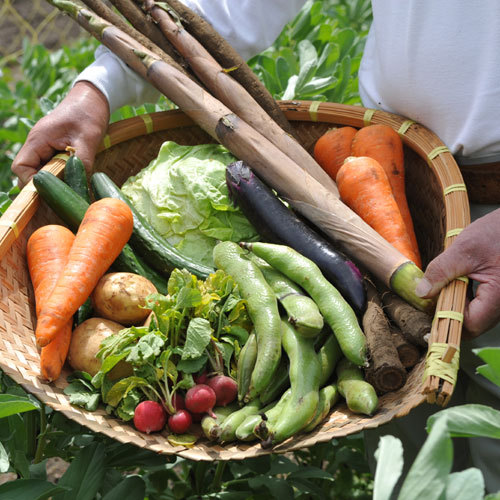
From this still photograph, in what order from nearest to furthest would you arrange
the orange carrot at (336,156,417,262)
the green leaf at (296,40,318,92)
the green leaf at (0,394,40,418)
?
1. the green leaf at (0,394,40,418)
2. the orange carrot at (336,156,417,262)
3. the green leaf at (296,40,318,92)

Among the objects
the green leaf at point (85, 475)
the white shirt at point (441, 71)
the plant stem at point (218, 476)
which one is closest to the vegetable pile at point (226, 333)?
the green leaf at point (85, 475)

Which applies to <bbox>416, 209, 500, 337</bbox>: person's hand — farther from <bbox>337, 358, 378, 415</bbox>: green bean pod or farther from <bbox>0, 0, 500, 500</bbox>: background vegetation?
<bbox>0, 0, 500, 500</bbox>: background vegetation

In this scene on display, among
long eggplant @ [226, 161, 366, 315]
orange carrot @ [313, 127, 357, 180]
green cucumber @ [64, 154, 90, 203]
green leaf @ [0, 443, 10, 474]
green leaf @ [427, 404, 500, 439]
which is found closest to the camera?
green leaf @ [427, 404, 500, 439]

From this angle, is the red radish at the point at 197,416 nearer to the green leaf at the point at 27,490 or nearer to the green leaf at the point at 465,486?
the green leaf at the point at 27,490

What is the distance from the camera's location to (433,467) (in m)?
0.57

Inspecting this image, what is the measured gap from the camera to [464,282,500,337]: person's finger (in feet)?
4.08

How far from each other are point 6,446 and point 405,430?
101 centimetres

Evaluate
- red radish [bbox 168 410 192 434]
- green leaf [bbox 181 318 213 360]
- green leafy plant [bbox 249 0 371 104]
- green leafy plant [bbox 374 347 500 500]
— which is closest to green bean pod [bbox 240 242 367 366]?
green leaf [bbox 181 318 213 360]

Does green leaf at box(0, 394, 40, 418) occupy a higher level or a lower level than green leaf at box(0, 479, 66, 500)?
higher

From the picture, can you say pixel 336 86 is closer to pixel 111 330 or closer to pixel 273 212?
pixel 273 212

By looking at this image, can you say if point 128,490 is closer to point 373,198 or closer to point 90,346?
point 90,346

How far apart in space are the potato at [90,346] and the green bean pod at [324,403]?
0.42 meters

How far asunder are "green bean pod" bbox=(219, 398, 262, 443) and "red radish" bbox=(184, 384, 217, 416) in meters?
0.05

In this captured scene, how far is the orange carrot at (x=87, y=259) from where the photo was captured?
1.37m
